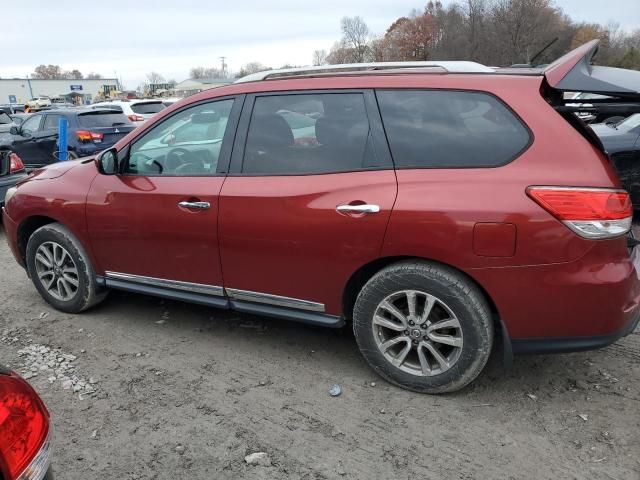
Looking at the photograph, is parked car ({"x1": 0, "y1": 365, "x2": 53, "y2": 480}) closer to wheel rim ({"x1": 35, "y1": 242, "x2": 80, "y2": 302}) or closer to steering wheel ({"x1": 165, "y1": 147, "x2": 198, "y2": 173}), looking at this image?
steering wheel ({"x1": 165, "y1": 147, "x2": 198, "y2": 173})

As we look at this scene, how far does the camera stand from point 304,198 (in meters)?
3.06

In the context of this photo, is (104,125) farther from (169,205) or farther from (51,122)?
(169,205)

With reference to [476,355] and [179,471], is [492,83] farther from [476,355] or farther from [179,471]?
[179,471]

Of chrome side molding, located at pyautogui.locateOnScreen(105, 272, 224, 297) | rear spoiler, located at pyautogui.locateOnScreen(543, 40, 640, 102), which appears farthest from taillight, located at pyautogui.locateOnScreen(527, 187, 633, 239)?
chrome side molding, located at pyautogui.locateOnScreen(105, 272, 224, 297)

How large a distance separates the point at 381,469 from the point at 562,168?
1.71 m

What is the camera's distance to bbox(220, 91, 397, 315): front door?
2936 millimetres

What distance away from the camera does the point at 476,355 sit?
282 centimetres

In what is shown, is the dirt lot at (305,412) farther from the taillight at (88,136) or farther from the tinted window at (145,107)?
the tinted window at (145,107)

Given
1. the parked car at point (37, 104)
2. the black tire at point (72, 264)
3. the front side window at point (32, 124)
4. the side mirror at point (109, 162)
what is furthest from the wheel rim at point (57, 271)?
the parked car at point (37, 104)

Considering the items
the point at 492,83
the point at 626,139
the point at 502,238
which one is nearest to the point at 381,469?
the point at 502,238

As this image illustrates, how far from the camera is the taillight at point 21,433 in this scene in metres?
1.49

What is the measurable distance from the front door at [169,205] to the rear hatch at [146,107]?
13335 mm

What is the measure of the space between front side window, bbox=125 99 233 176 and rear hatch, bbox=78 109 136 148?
8.08m

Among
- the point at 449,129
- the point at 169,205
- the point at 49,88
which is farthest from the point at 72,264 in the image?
the point at 49,88
